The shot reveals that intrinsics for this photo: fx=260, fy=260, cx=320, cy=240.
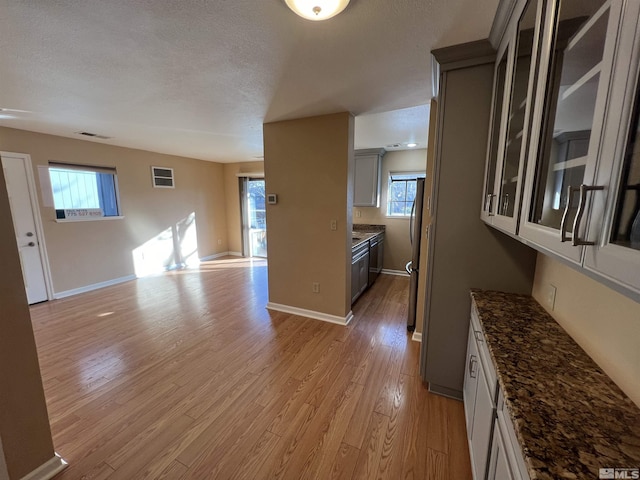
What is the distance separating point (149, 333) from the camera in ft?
9.55

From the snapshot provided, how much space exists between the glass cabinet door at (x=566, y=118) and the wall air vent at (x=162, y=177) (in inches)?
230

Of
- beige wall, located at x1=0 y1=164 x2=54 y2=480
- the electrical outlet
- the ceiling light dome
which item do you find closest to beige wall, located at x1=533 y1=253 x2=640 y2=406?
the electrical outlet

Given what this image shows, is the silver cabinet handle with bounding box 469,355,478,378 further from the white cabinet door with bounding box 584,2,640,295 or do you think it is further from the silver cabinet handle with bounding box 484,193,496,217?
the white cabinet door with bounding box 584,2,640,295

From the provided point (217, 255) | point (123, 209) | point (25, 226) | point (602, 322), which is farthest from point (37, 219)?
point (602, 322)

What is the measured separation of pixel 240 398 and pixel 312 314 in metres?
1.42

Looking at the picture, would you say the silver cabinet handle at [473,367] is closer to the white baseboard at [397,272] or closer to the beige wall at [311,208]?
the beige wall at [311,208]

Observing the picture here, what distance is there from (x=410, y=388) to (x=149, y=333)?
2765 mm

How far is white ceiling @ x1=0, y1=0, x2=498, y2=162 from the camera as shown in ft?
4.33

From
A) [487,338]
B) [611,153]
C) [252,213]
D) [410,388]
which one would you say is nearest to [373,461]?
[410,388]

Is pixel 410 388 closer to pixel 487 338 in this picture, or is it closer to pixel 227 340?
pixel 487 338

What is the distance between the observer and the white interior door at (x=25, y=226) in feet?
11.1

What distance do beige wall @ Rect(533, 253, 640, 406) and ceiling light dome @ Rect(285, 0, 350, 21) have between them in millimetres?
1649

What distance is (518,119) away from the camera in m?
1.17


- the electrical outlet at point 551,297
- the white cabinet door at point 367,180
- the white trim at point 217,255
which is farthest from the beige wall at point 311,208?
the white trim at point 217,255
